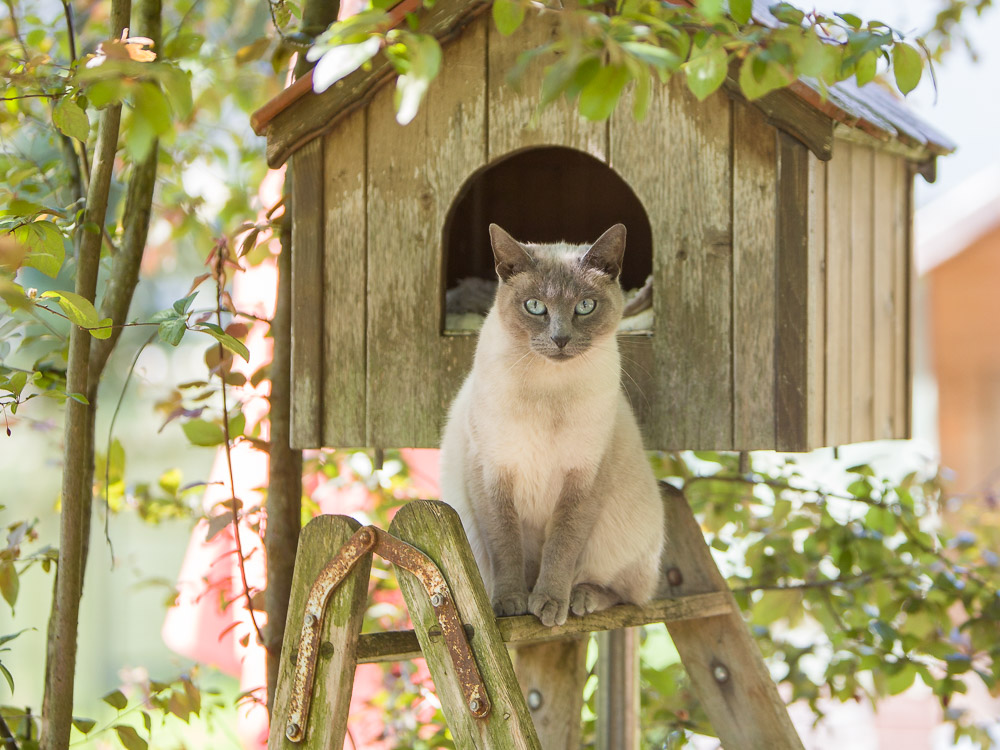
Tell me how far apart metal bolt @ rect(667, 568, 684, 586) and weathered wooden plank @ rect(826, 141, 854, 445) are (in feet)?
1.71

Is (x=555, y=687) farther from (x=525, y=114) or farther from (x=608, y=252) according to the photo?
(x=525, y=114)

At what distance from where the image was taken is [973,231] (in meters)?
6.18

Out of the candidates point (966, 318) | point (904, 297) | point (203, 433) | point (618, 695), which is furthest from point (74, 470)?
point (966, 318)

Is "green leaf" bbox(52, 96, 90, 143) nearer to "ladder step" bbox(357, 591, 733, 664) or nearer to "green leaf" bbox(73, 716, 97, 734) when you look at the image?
"ladder step" bbox(357, 591, 733, 664)

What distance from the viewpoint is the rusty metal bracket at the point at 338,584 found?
5.32 feet

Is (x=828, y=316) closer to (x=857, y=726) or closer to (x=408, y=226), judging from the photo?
(x=408, y=226)

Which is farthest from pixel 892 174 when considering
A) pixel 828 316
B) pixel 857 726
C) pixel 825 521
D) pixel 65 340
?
pixel 857 726

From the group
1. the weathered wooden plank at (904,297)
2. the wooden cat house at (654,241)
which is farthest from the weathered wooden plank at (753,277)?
the weathered wooden plank at (904,297)

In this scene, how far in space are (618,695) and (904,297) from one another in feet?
4.96

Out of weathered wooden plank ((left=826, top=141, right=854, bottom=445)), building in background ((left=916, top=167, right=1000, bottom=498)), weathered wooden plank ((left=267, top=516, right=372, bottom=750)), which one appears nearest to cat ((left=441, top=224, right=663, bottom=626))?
weathered wooden plank ((left=267, top=516, right=372, bottom=750))

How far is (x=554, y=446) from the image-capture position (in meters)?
2.04

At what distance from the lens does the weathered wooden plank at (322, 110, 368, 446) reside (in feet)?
7.95

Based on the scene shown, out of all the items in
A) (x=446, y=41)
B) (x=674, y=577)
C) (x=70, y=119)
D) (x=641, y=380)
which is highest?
(x=446, y=41)

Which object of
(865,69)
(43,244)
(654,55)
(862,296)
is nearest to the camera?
(654,55)
